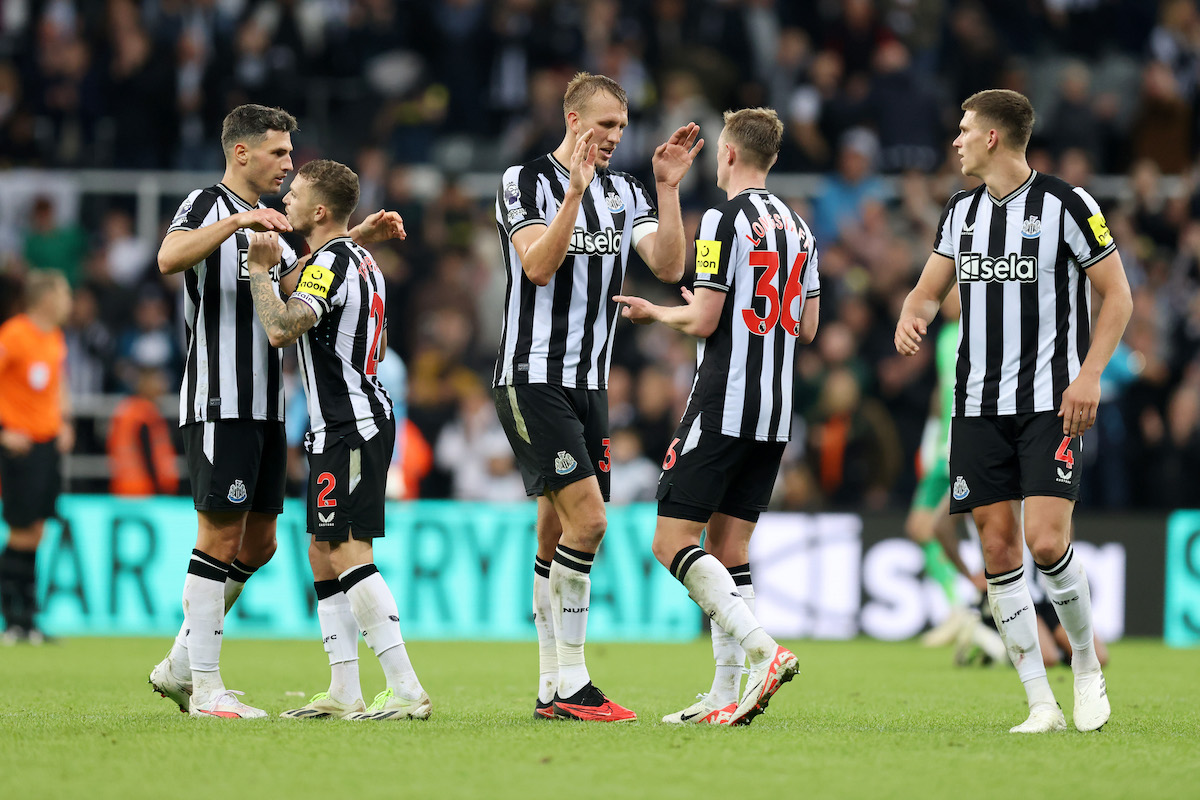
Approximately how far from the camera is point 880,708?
734 centimetres

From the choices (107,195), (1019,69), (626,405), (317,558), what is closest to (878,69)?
(1019,69)

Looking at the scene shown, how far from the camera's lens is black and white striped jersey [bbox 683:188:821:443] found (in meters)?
6.29

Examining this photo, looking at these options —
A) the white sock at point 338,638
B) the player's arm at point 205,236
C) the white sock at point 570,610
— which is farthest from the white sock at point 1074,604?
the player's arm at point 205,236

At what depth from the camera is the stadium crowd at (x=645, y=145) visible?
14148 millimetres

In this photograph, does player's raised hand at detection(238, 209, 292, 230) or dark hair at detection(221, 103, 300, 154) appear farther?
dark hair at detection(221, 103, 300, 154)

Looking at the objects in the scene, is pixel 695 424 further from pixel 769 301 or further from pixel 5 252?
pixel 5 252

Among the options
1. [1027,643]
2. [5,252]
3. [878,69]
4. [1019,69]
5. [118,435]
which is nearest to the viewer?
[1027,643]

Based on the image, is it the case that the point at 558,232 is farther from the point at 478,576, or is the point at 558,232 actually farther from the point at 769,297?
the point at 478,576

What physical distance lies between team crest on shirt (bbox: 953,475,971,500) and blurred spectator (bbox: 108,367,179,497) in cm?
939

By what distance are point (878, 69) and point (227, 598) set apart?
38.7ft

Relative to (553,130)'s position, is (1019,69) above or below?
above

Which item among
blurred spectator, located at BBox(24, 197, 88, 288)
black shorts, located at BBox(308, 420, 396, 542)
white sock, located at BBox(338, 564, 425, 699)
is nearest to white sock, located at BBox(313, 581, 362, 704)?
white sock, located at BBox(338, 564, 425, 699)

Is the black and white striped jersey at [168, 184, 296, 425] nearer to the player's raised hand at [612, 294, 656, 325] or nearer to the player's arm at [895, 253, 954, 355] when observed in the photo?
the player's raised hand at [612, 294, 656, 325]

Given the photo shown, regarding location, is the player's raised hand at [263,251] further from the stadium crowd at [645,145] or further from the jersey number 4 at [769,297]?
the stadium crowd at [645,145]
